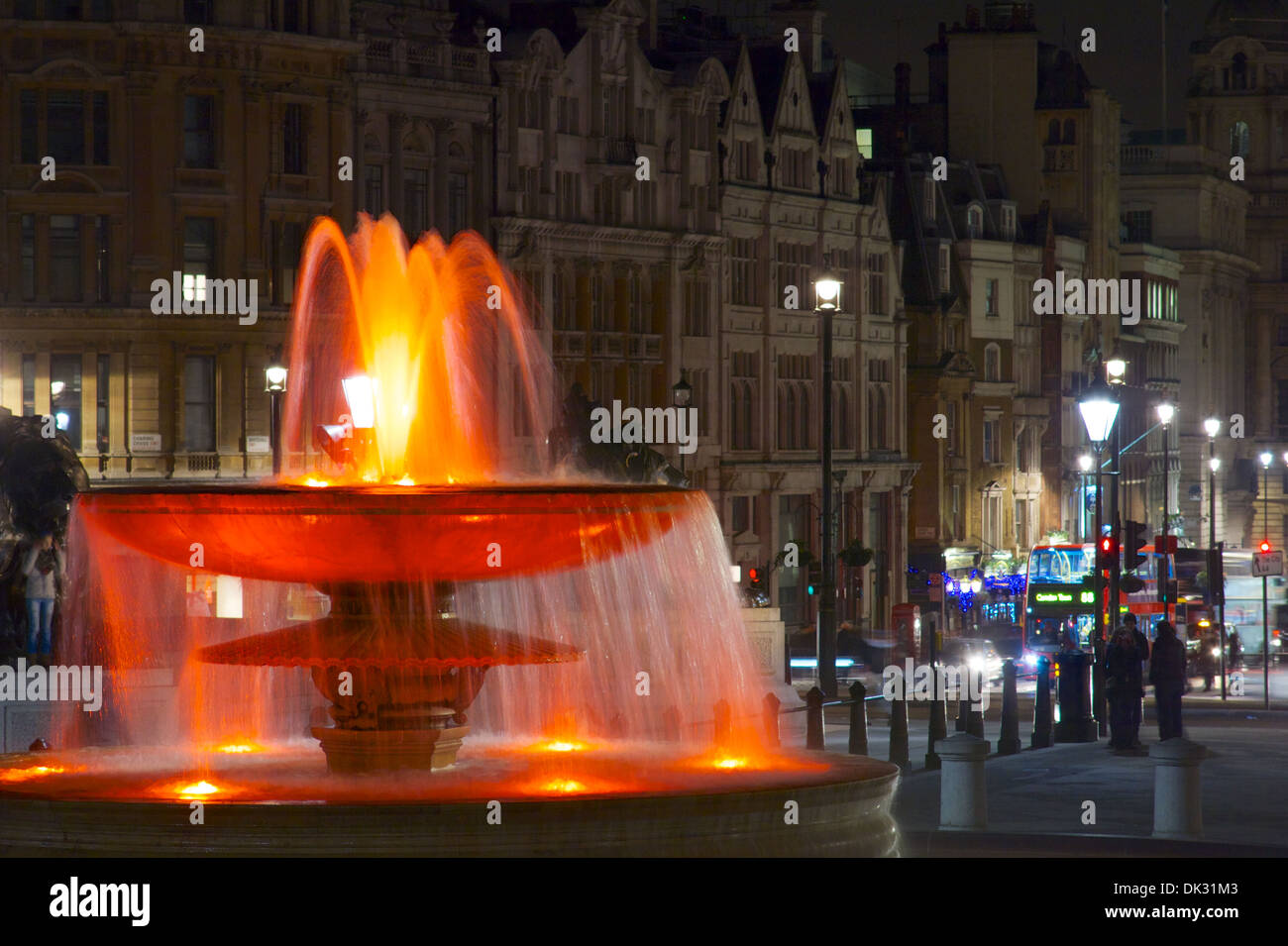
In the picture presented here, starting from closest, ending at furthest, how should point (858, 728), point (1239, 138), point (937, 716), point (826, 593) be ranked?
point (858, 728), point (937, 716), point (826, 593), point (1239, 138)

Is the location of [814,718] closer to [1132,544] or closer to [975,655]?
[1132,544]

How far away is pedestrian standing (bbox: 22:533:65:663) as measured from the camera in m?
28.1

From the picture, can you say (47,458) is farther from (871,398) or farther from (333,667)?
(871,398)

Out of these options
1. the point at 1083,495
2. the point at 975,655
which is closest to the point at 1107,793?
the point at 975,655

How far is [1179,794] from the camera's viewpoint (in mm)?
22094

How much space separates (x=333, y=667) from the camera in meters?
19.3

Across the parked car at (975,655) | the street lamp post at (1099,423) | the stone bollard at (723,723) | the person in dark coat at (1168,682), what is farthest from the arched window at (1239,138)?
the stone bollard at (723,723)

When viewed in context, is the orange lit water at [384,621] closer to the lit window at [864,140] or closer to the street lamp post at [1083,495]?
the lit window at [864,140]

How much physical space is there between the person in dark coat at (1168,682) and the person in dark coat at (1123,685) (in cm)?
27

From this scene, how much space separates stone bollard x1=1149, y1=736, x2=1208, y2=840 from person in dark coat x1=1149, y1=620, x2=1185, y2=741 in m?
9.07

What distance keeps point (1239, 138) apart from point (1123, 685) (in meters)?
113

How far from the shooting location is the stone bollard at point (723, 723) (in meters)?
21.0

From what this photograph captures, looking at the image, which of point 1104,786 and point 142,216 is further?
point 142,216

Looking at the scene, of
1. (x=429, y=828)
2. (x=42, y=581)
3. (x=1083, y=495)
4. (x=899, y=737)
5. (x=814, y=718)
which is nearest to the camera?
(x=429, y=828)
